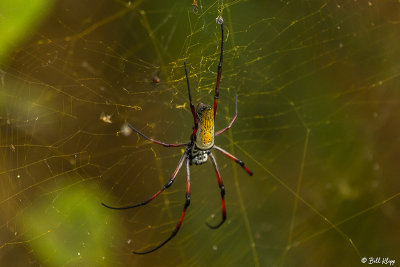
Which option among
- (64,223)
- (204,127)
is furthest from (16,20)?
(64,223)

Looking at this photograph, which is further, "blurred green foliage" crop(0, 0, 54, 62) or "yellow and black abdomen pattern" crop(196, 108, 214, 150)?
"yellow and black abdomen pattern" crop(196, 108, 214, 150)

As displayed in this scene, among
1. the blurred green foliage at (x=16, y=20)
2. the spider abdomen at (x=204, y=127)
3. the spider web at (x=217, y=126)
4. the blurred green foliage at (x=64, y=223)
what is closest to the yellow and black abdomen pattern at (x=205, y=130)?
the spider abdomen at (x=204, y=127)

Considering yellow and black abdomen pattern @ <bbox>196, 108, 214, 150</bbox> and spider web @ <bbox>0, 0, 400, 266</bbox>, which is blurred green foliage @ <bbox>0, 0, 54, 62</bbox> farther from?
yellow and black abdomen pattern @ <bbox>196, 108, 214, 150</bbox>

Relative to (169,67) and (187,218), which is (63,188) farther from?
(187,218)

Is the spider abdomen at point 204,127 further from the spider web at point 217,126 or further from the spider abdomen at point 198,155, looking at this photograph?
the spider web at point 217,126

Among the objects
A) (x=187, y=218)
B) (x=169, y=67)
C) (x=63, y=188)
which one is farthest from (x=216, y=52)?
(x=187, y=218)

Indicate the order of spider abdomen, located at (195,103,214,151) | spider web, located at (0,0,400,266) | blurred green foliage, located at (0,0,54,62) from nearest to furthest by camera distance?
blurred green foliage, located at (0,0,54,62), spider abdomen, located at (195,103,214,151), spider web, located at (0,0,400,266)

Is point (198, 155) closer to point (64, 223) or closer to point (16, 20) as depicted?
point (64, 223)

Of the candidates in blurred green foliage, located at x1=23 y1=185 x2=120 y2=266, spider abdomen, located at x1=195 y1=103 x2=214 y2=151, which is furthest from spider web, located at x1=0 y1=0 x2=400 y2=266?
spider abdomen, located at x1=195 y1=103 x2=214 y2=151
